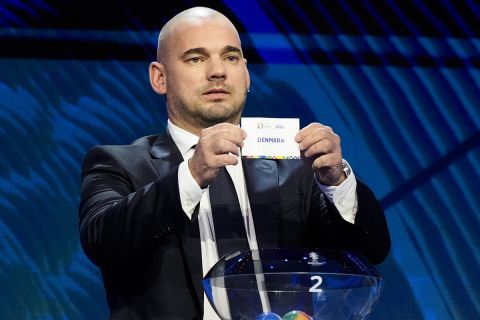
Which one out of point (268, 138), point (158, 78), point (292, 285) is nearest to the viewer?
point (292, 285)

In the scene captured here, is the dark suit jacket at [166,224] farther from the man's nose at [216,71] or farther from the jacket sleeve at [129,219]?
the man's nose at [216,71]

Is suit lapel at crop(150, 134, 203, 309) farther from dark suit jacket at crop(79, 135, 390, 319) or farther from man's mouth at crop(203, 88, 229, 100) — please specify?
man's mouth at crop(203, 88, 229, 100)

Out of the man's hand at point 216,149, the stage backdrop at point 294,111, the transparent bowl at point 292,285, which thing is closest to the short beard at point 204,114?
the man's hand at point 216,149

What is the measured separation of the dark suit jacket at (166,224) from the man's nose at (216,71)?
0.63 feet

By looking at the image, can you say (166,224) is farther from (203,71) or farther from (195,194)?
(203,71)

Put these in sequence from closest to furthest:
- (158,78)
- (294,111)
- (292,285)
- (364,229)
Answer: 1. (292,285)
2. (364,229)
3. (158,78)
4. (294,111)

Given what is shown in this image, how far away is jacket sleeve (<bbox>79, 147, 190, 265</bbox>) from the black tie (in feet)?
0.51

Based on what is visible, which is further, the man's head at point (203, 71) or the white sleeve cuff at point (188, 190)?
the man's head at point (203, 71)

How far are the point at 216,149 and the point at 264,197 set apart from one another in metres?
0.40

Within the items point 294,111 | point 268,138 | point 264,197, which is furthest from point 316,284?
point 294,111

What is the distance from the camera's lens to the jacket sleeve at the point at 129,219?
5.52 ft

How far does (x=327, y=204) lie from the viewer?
184cm

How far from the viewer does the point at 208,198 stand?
6.37ft

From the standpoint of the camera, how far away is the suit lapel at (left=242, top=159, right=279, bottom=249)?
1927 mm
